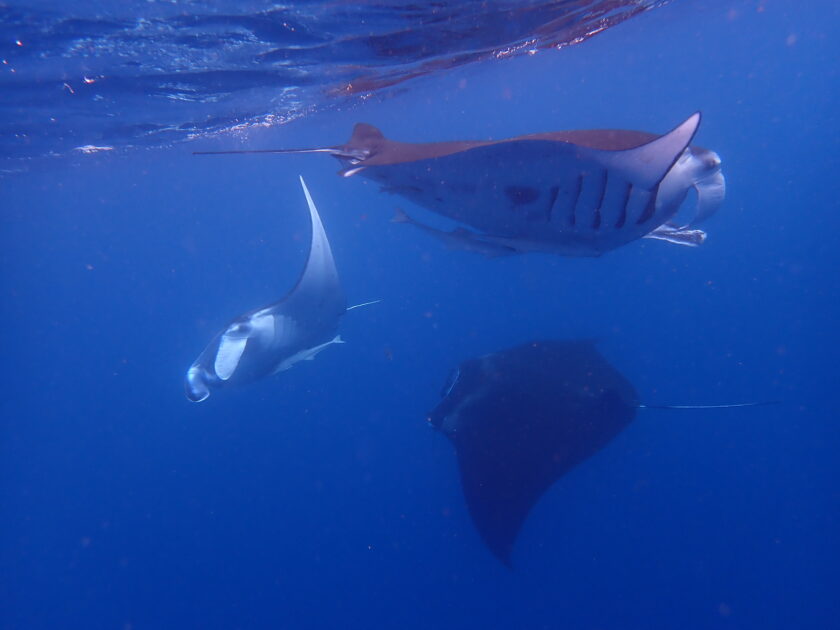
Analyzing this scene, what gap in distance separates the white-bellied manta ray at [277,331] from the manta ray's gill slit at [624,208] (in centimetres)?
311

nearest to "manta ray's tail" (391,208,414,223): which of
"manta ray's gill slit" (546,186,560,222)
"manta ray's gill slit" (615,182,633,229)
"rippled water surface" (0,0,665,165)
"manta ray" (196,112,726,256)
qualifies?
"manta ray" (196,112,726,256)

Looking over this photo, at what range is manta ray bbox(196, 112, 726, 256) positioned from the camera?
2.49m

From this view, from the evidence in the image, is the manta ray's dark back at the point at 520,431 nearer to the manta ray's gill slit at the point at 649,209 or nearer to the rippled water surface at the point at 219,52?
the manta ray's gill slit at the point at 649,209

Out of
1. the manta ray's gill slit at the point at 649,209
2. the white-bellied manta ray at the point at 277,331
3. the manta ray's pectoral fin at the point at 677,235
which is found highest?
the manta ray's gill slit at the point at 649,209

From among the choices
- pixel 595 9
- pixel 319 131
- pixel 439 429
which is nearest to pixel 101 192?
pixel 319 131

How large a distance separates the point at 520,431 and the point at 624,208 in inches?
138

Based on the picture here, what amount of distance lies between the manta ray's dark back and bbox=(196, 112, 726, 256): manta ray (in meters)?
2.77

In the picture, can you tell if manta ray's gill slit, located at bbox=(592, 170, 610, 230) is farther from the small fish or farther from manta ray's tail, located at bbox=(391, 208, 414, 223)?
manta ray's tail, located at bbox=(391, 208, 414, 223)

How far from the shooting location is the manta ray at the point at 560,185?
249 centimetres

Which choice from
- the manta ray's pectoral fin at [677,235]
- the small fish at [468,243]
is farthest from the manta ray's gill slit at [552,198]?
the manta ray's pectoral fin at [677,235]

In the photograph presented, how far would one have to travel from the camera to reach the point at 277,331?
5582 millimetres

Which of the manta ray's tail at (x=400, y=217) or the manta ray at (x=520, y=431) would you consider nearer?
the manta ray's tail at (x=400, y=217)

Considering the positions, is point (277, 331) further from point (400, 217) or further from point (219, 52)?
point (219, 52)

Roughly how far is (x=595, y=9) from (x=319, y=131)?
13.7m
